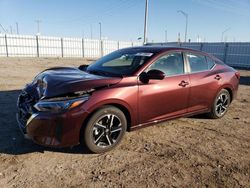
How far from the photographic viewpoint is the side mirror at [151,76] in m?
4.16

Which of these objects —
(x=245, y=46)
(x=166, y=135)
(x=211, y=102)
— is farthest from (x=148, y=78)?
(x=245, y=46)

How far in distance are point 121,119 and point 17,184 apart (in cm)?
171

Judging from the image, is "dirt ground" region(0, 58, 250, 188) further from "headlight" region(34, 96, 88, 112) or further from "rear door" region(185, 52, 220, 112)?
"headlight" region(34, 96, 88, 112)

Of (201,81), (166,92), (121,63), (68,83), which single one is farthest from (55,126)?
(201,81)

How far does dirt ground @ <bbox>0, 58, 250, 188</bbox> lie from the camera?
318 cm

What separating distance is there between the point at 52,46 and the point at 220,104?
29.8 meters

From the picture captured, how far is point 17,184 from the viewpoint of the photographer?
120 inches

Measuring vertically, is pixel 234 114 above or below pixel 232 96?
below

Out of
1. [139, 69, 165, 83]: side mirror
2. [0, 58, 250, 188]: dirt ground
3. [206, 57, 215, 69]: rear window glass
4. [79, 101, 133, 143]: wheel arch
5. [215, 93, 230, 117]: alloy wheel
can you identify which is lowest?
[0, 58, 250, 188]: dirt ground

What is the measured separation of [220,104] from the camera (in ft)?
19.2

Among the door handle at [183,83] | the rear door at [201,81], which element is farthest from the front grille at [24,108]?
the rear door at [201,81]

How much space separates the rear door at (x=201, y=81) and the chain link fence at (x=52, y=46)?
28.3 metres

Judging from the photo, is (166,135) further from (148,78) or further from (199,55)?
(199,55)

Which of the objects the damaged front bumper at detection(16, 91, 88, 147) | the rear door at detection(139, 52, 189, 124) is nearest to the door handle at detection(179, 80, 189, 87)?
the rear door at detection(139, 52, 189, 124)
